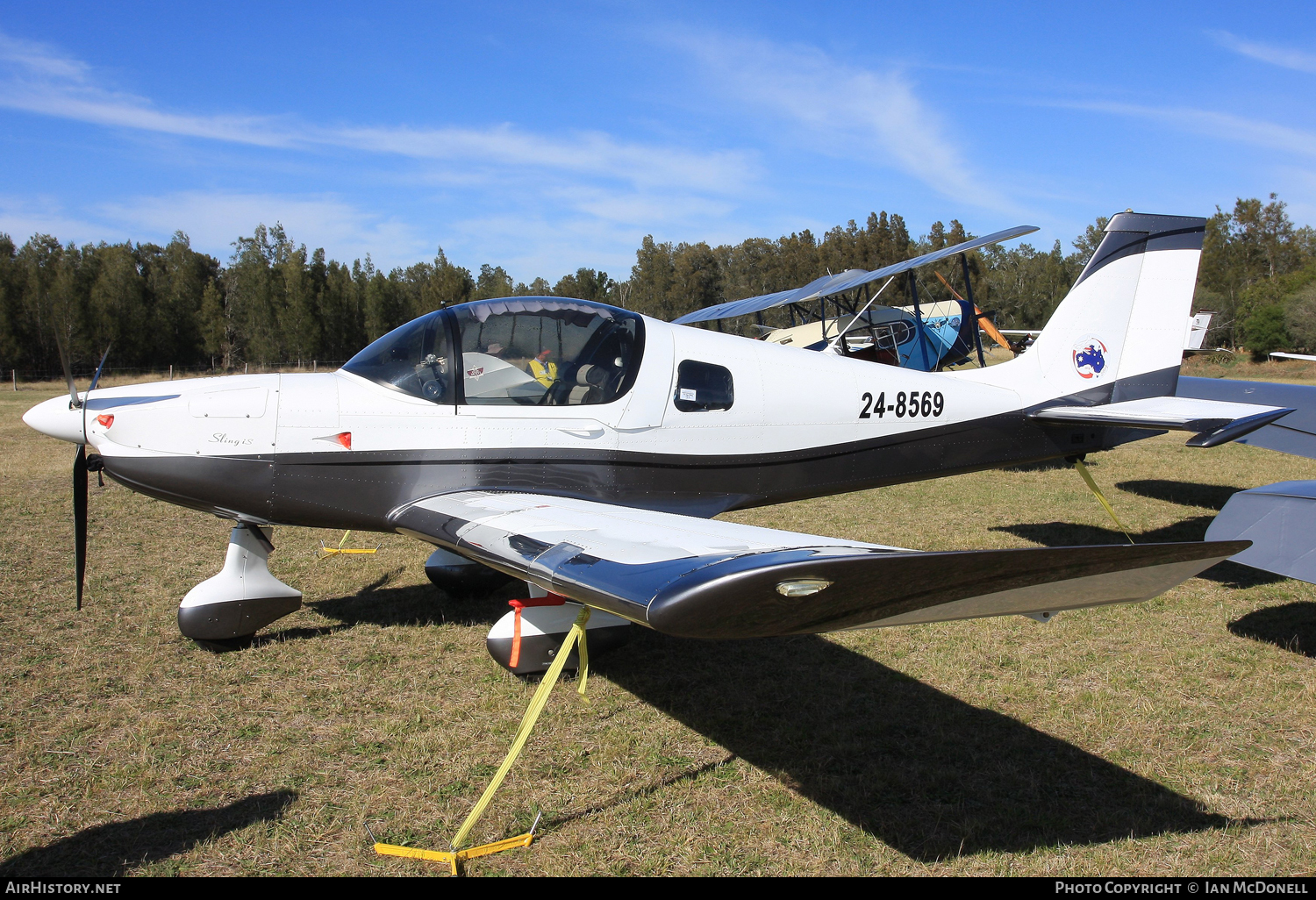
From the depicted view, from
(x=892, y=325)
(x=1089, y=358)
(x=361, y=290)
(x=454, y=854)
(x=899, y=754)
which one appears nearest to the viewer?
(x=454, y=854)

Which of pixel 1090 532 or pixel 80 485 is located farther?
pixel 1090 532

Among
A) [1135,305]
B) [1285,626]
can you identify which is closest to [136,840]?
[1285,626]

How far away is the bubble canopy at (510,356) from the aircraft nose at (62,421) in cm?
151

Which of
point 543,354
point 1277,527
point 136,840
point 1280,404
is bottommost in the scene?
point 136,840

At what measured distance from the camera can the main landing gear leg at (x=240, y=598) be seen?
15.7 ft

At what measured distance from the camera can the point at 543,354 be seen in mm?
4809

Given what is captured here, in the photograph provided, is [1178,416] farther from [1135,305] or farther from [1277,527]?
[1277,527]

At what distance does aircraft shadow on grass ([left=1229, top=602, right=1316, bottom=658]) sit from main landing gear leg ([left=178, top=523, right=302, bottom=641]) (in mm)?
6684

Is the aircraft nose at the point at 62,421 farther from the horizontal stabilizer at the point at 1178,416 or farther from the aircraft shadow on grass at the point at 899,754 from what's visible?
the horizontal stabilizer at the point at 1178,416

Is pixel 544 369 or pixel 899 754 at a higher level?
pixel 544 369

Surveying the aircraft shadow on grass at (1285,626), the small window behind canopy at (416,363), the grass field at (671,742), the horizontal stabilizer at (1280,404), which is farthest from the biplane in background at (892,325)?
the small window behind canopy at (416,363)

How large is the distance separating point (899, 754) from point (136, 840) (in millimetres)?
3367
